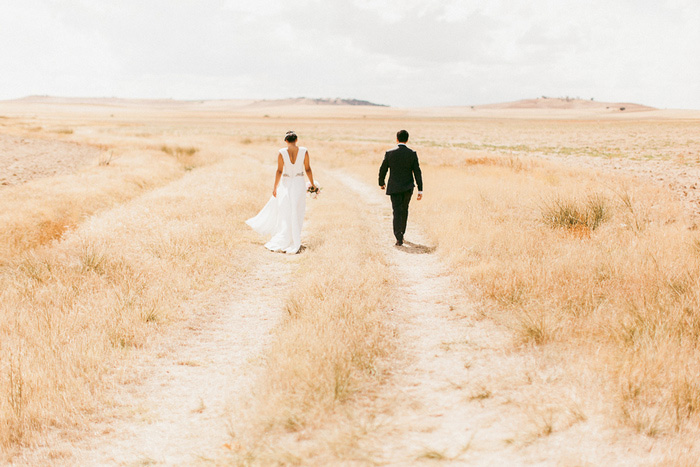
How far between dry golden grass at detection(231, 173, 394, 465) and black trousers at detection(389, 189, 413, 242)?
321cm

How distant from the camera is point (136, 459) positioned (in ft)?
12.4

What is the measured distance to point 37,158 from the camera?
28.0m

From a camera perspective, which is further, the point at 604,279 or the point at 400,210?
the point at 400,210

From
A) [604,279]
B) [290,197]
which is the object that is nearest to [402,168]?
[290,197]

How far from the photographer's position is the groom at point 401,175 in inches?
417

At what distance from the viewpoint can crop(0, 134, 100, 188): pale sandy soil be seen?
21777 mm

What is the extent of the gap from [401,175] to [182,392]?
7.20 meters

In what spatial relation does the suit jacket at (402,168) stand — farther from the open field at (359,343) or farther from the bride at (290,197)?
the bride at (290,197)

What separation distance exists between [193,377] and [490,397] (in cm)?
Answer: 309

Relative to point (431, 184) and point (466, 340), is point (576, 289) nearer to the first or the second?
point (466, 340)

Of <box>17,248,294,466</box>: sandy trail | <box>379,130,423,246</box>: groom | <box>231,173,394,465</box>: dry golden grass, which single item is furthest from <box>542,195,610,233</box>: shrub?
<box>17,248,294,466</box>: sandy trail

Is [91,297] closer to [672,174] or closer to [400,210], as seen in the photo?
[400,210]

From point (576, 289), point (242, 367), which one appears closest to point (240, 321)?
point (242, 367)

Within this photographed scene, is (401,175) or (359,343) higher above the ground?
(401,175)
